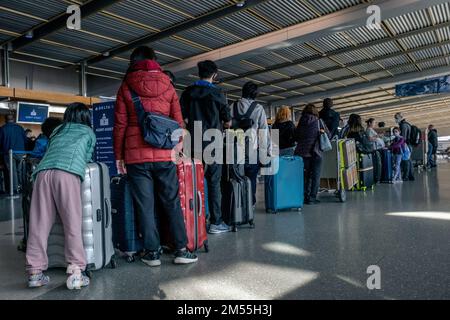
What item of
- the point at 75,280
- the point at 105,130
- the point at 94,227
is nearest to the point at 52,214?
the point at 94,227

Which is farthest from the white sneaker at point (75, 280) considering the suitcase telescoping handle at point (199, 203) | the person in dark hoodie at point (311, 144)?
the person in dark hoodie at point (311, 144)

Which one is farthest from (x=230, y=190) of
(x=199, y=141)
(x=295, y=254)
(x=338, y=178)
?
(x=338, y=178)

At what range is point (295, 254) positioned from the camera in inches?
104

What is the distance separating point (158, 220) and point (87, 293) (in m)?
0.72

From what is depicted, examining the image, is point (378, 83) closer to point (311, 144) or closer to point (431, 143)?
point (431, 143)

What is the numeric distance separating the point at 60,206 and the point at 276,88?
1282cm

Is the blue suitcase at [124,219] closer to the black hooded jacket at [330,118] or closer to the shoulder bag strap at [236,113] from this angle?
the shoulder bag strap at [236,113]

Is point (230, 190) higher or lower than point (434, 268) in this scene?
higher

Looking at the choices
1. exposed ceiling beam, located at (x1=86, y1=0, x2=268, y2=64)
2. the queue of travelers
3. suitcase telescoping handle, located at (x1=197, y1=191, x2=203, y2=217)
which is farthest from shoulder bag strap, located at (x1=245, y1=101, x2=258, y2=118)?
exposed ceiling beam, located at (x1=86, y1=0, x2=268, y2=64)

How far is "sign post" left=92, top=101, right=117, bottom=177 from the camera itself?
4.19 m

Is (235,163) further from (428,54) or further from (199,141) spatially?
(428,54)

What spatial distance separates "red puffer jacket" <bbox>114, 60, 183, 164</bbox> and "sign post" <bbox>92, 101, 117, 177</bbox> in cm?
184
